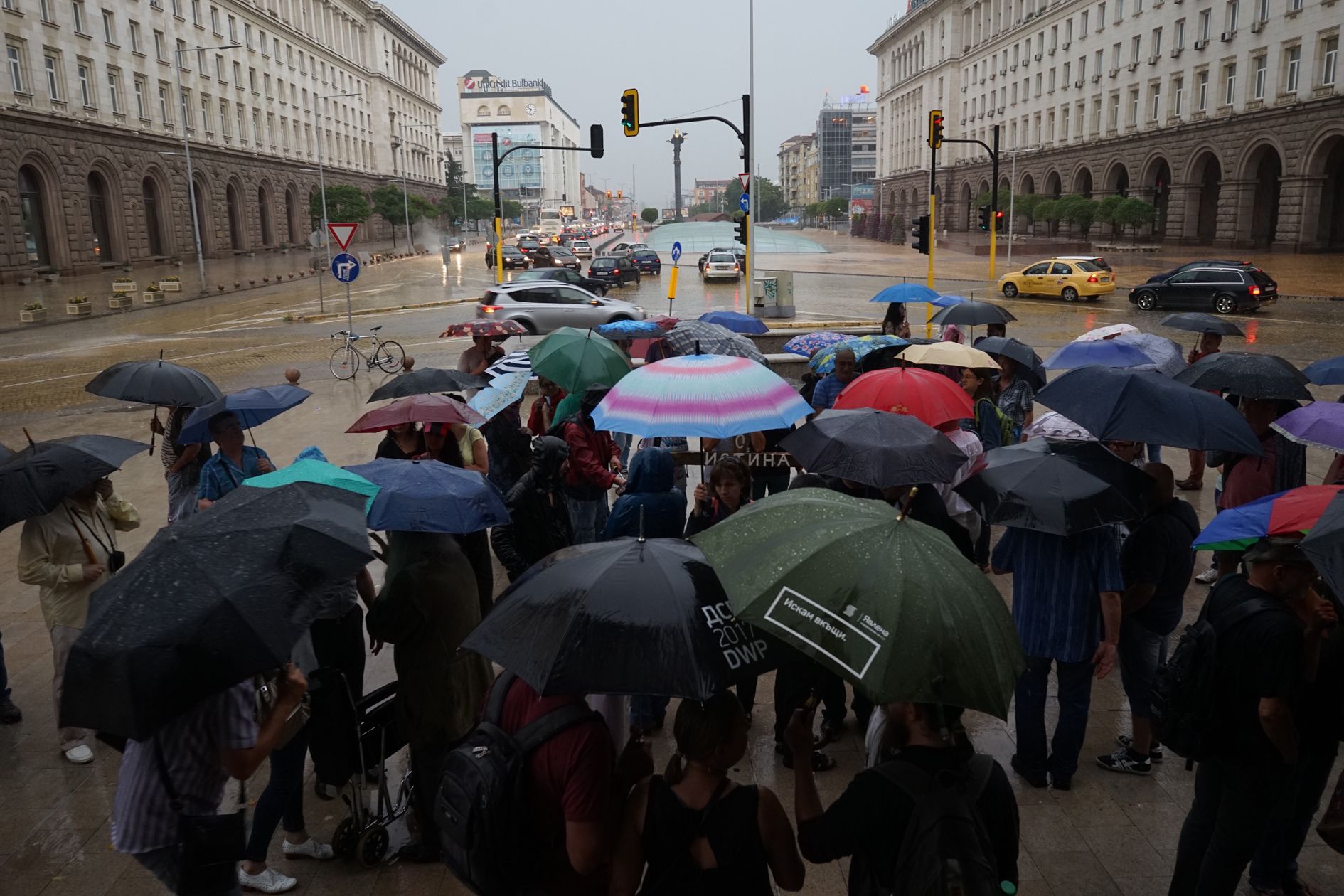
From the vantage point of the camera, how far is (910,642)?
2721 millimetres

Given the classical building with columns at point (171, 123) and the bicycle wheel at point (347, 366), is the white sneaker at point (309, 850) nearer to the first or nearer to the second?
the bicycle wheel at point (347, 366)

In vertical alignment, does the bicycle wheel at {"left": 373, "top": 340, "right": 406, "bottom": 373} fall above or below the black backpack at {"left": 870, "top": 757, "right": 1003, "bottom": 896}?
below

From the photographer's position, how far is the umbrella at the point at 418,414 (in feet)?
19.9

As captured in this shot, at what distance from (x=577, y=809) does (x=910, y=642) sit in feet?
3.52

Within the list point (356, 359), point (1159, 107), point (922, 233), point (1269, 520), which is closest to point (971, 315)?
point (1269, 520)

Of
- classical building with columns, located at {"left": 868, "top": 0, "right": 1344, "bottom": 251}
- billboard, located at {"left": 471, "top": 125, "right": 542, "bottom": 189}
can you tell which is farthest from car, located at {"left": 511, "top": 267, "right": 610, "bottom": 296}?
billboard, located at {"left": 471, "top": 125, "right": 542, "bottom": 189}

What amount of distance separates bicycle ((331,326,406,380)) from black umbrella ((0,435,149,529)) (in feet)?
45.1

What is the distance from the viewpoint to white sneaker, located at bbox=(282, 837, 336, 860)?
4.50 metres

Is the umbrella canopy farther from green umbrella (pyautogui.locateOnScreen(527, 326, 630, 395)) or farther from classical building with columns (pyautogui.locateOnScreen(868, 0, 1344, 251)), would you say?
classical building with columns (pyautogui.locateOnScreen(868, 0, 1344, 251))

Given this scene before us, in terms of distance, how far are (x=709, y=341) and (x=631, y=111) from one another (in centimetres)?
1961

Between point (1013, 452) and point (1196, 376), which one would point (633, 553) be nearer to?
point (1013, 452)

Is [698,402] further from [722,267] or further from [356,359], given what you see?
[722,267]

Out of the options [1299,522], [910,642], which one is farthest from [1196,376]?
[910,642]

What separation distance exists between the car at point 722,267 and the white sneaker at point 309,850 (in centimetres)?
4002
